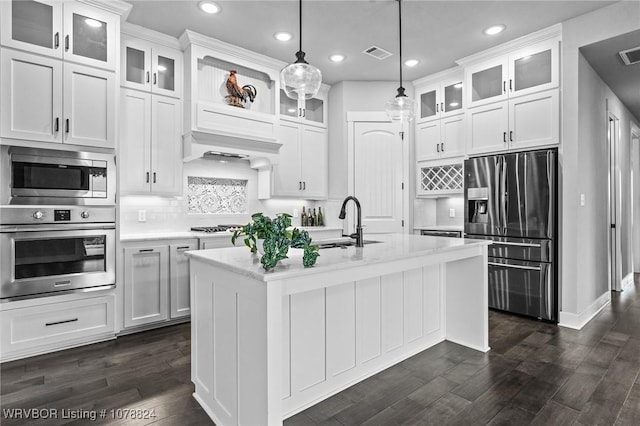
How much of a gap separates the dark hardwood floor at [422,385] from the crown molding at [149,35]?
2889 mm

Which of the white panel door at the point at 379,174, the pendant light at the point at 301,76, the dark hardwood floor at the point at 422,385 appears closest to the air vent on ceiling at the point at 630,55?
the white panel door at the point at 379,174

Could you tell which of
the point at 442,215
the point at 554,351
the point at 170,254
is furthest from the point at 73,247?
the point at 442,215

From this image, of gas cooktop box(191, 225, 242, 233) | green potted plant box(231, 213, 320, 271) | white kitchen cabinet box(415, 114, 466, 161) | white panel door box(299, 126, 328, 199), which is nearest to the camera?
green potted plant box(231, 213, 320, 271)

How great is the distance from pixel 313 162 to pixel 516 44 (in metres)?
2.70

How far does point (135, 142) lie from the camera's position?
3465mm

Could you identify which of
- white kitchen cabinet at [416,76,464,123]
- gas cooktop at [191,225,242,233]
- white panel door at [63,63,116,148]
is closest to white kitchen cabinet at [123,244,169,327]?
gas cooktop at [191,225,242,233]

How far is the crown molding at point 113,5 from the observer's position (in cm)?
294

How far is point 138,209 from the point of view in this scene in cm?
368

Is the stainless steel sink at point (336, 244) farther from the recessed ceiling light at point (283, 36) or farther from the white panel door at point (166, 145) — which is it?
the recessed ceiling light at point (283, 36)

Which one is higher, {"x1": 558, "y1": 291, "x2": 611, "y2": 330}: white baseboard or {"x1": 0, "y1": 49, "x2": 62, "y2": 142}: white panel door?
{"x1": 0, "y1": 49, "x2": 62, "y2": 142}: white panel door

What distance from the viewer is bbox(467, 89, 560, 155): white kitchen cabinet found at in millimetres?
3510

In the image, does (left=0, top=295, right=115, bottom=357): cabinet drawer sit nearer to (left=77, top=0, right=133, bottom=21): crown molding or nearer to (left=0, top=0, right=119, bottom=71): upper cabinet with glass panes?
(left=0, top=0, right=119, bottom=71): upper cabinet with glass panes

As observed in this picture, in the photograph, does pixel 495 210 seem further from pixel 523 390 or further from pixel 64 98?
pixel 64 98

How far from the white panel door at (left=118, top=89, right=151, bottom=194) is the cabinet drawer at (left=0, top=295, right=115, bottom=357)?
111 centimetres
